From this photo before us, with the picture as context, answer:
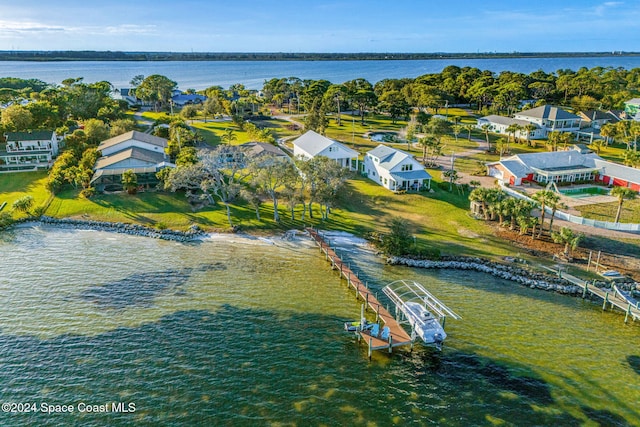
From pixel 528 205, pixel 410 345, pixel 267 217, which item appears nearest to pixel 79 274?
pixel 267 217

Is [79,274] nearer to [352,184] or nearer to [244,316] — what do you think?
[244,316]

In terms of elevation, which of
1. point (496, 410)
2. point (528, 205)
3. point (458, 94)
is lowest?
point (496, 410)

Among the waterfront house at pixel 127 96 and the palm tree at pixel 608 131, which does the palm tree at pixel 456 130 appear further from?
the waterfront house at pixel 127 96

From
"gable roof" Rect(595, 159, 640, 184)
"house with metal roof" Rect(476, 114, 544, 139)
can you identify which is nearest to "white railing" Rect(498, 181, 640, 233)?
"gable roof" Rect(595, 159, 640, 184)

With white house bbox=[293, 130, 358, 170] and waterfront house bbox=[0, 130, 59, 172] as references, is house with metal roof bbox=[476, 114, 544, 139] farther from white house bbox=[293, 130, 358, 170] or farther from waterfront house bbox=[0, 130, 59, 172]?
waterfront house bbox=[0, 130, 59, 172]

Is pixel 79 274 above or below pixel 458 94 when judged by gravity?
below

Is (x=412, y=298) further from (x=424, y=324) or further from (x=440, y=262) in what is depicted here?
(x=440, y=262)
